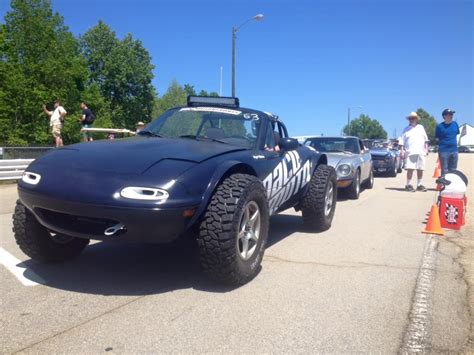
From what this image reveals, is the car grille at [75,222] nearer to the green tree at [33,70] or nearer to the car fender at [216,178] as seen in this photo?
the car fender at [216,178]

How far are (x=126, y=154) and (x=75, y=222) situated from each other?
66cm

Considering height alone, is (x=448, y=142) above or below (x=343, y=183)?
above

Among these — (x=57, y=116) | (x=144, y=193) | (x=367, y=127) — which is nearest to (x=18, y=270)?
(x=144, y=193)

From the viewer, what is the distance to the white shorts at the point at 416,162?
11.7 meters

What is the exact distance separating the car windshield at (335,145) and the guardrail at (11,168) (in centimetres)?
A: 742

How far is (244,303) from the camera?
11.4 ft

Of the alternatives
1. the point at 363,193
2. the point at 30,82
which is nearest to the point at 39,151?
the point at 363,193

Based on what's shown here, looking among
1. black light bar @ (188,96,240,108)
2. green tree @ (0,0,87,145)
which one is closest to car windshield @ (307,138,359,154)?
black light bar @ (188,96,240,108)

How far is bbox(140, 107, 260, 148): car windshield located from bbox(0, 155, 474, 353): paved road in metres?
1.24

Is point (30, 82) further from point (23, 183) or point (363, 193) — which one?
point (23, 183)

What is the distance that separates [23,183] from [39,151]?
10.2 m

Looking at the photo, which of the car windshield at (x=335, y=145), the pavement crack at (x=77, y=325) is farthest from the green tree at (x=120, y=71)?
the pavement crack at (x=77, y=325)

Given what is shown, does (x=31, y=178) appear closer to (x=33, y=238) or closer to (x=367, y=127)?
(x=33, y=238)

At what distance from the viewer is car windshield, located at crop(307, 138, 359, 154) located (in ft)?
36.6
